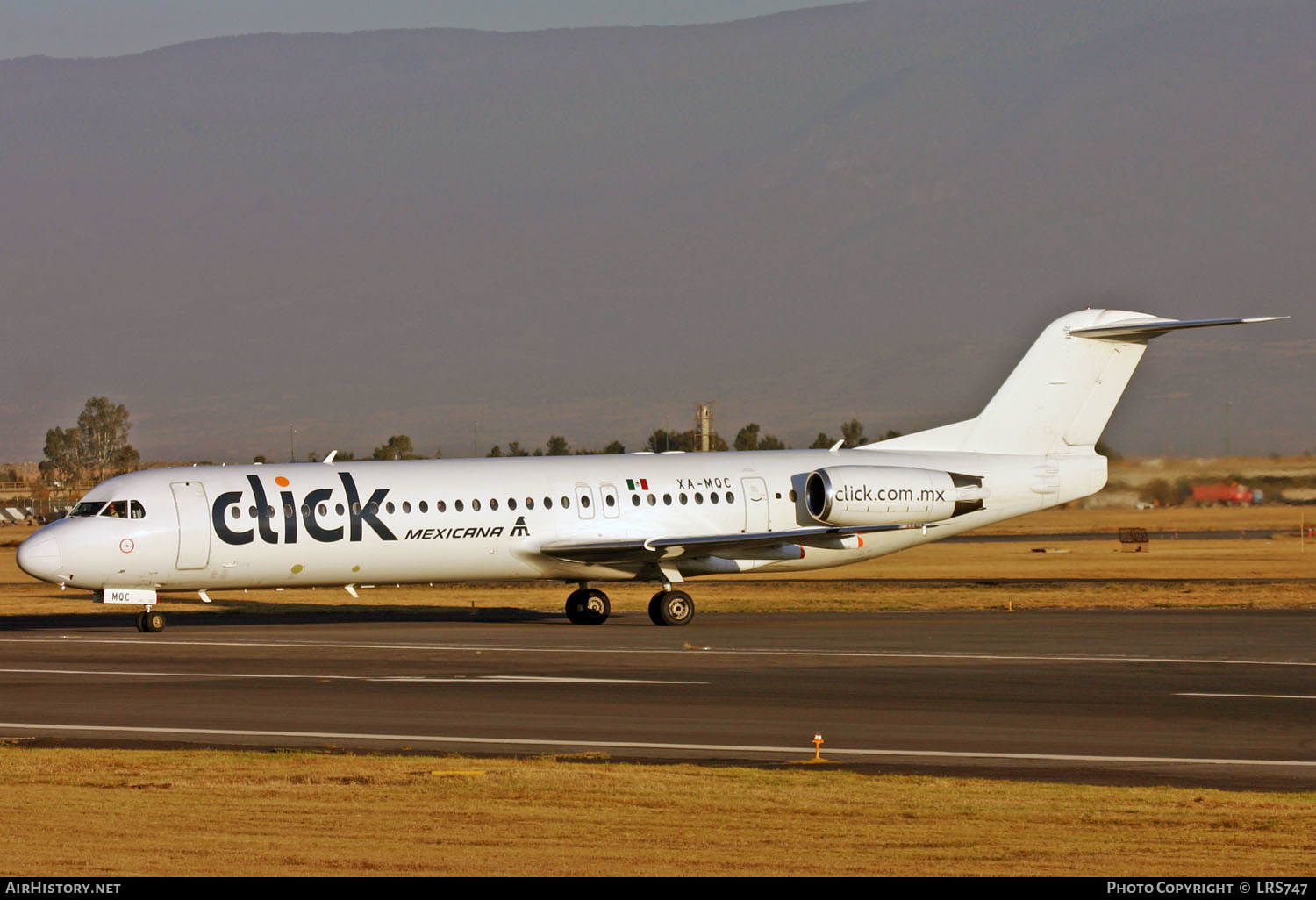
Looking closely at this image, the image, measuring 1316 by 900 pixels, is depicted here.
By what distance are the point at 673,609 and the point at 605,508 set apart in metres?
3.03

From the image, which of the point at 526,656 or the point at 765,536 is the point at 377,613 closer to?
the point at 765,536

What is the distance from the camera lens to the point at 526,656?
27953 mm

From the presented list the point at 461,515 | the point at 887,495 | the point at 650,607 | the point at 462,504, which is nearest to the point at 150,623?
the point at 461,515

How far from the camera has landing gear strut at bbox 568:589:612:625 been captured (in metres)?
36.3

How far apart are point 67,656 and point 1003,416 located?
73.7ft

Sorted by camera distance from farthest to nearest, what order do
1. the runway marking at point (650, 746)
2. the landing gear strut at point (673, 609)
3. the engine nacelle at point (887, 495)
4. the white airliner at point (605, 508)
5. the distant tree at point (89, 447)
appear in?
the distant tree at point (89, 447) → the engine nacelle at point (887, 495) → the landing gear strut at point (673, 609) → the white airliner at point (605, 508) → the runway marking at point (650, 746)

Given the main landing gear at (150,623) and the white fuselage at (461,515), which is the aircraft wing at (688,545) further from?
the main landing gear at (150,623)

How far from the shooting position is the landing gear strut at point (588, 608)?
36344 millimetres

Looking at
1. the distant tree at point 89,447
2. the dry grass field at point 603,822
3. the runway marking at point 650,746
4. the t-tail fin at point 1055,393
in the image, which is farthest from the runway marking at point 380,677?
the distant tree at point 89,447

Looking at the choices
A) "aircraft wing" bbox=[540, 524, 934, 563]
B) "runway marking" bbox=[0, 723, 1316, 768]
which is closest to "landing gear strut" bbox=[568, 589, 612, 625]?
"aircraft wing" bbox=[540, 524, 934, 563]

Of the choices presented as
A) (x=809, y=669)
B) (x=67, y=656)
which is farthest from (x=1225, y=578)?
(x=67, y=656)

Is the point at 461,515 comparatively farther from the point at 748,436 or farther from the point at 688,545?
the point at 748,436

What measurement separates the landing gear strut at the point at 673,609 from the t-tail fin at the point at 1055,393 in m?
7.66

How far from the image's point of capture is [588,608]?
1430 inches
